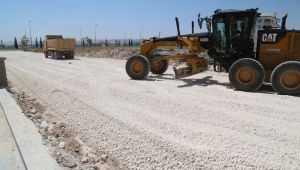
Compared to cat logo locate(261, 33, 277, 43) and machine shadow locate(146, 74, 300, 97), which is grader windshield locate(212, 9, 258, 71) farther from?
machine shadow locate(146, 74, 300, 97)

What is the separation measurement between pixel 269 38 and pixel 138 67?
5.04 m

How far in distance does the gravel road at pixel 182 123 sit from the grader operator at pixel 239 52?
0.53 metres

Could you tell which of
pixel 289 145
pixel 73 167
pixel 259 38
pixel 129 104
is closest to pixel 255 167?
pixel 289 145

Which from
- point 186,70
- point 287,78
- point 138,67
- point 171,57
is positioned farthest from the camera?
point 138,67

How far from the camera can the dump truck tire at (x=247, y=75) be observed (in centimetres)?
916

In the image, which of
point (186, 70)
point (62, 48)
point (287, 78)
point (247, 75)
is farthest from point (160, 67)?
point (62, 48)

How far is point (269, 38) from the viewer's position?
9.41m

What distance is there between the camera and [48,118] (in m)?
7.23

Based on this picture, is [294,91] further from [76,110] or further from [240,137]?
[76,110]

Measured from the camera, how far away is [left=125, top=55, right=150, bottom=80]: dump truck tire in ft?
40.3

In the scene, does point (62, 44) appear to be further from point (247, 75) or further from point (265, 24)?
point (247, 75)

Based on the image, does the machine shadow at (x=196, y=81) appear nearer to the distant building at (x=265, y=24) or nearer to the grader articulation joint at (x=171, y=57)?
the grader articulation joint at (x=171, y=57)

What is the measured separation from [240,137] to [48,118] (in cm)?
427

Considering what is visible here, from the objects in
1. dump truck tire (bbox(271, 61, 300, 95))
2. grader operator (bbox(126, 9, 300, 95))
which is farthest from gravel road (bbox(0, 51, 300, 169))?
grader operator (bbox(126, 9, 300, 95))
